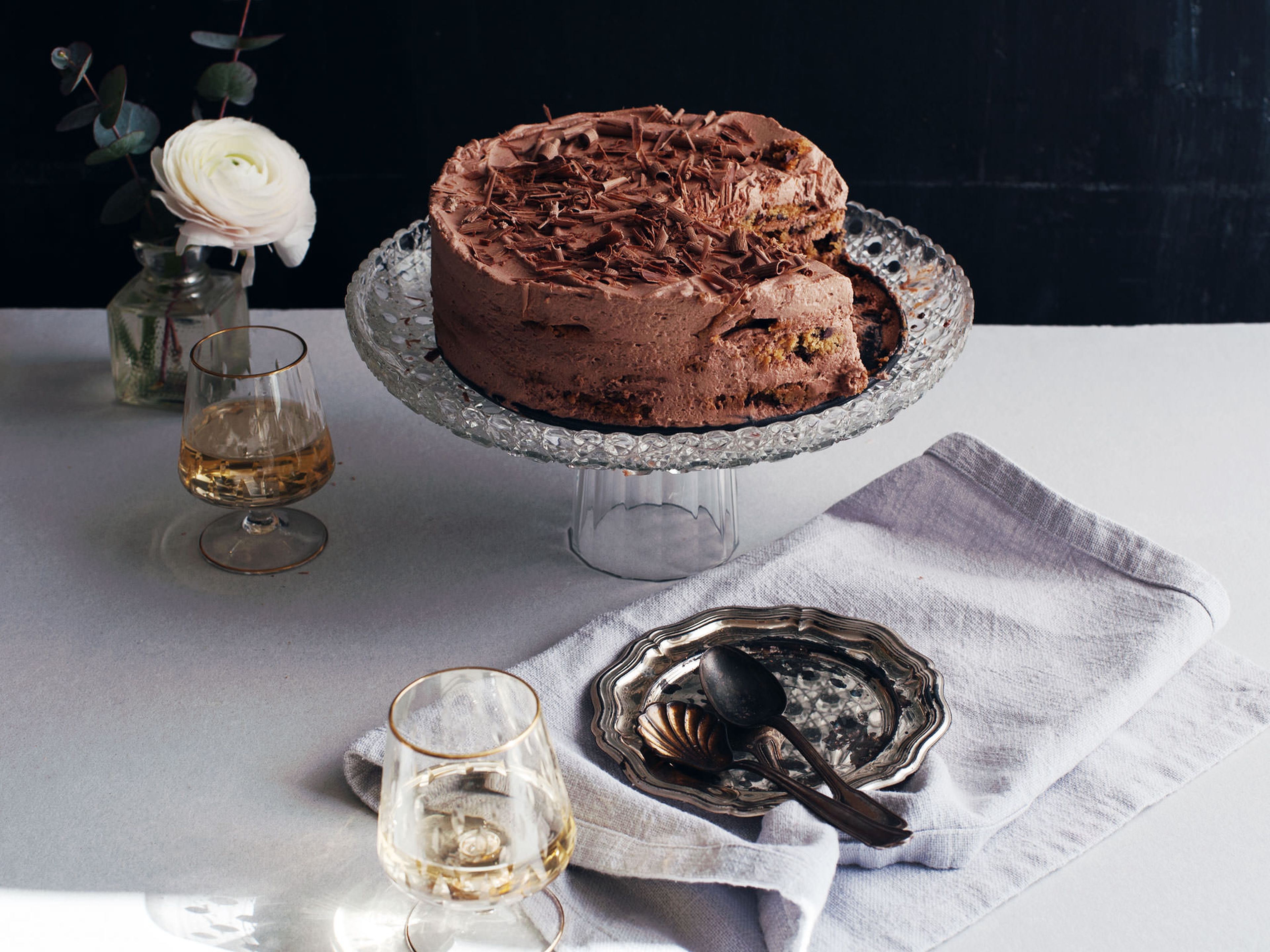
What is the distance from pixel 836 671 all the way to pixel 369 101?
1.38 metres

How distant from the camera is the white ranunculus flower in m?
1.75

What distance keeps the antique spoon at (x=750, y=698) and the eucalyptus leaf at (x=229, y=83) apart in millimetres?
1095

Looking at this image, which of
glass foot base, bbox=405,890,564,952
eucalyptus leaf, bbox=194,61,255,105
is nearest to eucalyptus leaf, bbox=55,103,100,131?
eucalyptus leaf, bbox=194,61,255,105

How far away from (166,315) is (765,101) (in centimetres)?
106

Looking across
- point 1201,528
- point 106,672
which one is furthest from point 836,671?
point 106,672

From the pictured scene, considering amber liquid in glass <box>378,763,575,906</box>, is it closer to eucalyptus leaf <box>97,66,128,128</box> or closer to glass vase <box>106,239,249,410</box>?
glass vase <box>106,239,249,410</box>

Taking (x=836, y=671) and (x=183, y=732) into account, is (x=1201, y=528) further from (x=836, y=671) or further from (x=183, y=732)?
(x=183, y=732)

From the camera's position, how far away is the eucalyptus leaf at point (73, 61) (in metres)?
1.80

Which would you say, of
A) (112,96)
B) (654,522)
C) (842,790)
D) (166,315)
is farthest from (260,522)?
(842,790)

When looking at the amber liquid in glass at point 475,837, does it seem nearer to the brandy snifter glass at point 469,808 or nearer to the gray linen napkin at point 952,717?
the brandy snifter glass at point 469,808

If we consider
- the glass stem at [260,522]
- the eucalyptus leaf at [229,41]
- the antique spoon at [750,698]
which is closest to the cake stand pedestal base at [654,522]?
the antique spoon at [750,698]

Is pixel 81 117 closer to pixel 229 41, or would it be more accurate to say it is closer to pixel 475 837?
pixel 229 41

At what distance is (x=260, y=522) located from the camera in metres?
1.75

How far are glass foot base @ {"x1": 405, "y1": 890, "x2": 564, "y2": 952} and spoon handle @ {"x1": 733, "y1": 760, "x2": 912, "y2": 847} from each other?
24 centimetres
